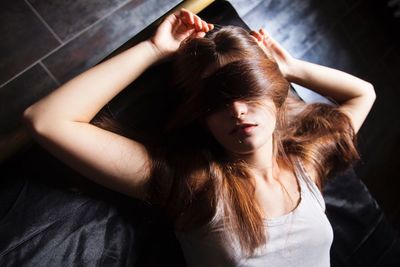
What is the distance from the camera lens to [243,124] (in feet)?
2.34

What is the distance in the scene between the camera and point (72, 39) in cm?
116

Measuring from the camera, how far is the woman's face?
715 millimetres

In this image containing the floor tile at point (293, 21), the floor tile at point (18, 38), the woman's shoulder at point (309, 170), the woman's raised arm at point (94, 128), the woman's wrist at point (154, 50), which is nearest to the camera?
the woman's raised arm at point (94, 128)

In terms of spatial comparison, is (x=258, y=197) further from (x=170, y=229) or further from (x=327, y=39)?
(x=327, y=39)

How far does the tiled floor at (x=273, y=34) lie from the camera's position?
42.7 inches

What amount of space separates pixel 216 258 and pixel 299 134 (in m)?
0.49

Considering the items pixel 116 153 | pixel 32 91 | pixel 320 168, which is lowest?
pixel 320 168

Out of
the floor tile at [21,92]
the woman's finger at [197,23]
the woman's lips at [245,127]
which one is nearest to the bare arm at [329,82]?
the woman's finger at [197,23]

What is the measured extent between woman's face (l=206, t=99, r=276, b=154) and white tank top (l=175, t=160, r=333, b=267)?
19 centimetres

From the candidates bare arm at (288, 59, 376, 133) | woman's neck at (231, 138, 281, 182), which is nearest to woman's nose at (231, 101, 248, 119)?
woman's neck at (231, 138, 281, 182)

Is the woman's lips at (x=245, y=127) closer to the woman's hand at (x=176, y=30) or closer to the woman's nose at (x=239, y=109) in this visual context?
the woman's nose at (x=239, y=109)

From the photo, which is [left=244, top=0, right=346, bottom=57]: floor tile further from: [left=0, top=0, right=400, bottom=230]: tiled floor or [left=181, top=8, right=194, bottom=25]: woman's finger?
[left=181, top=8, right=194, bottom=25]: woman's finger

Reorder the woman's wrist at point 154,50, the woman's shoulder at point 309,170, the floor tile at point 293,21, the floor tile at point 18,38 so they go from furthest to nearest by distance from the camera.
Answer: the floor tile at point 293,21, the floor tile at point 18,38, the woman's shoulder at point 309,170, the woman's wrist at point 154,50

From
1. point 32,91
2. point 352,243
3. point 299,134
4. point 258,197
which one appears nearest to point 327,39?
point 299,134
